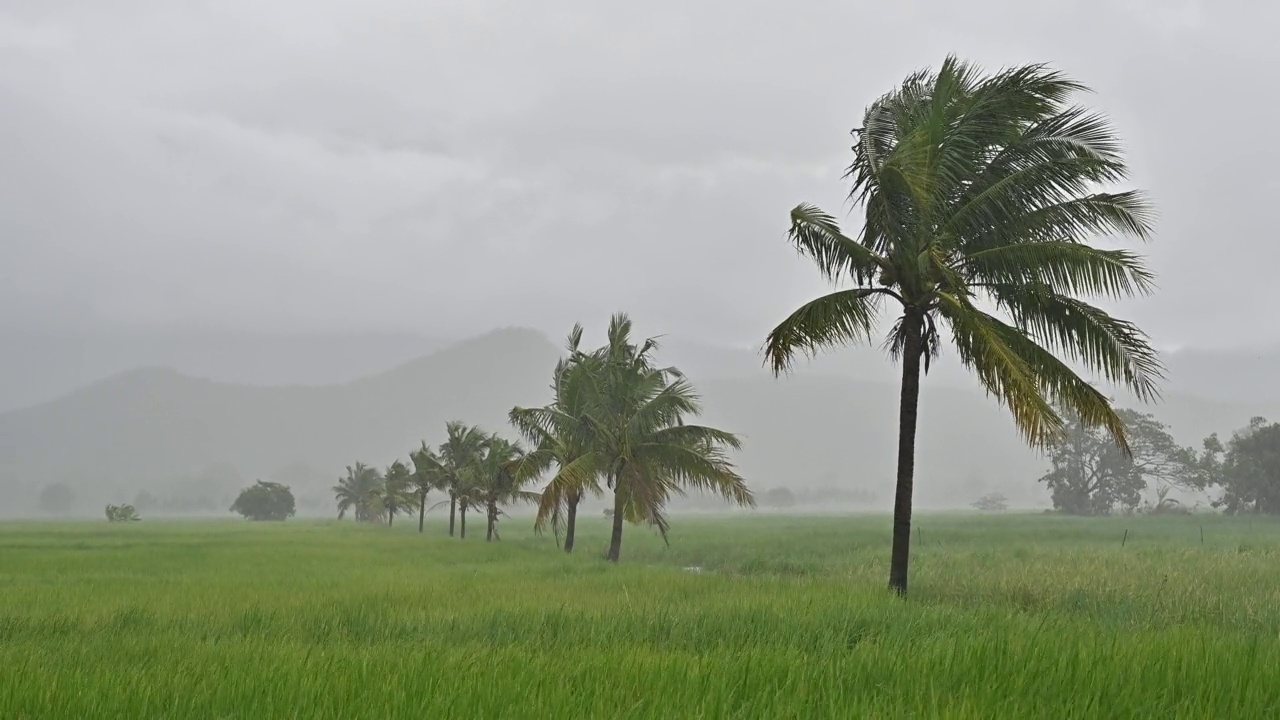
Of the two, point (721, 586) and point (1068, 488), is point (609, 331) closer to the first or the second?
point (721, 586)

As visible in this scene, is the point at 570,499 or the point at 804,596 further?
the point at 570,499

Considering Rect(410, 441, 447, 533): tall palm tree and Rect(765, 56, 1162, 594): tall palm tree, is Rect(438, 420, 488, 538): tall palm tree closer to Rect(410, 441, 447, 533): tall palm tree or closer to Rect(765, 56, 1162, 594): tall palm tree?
Rect(410, 441, 447, 533): tall palm tree

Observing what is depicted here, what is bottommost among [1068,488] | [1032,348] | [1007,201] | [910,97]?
[1068,488]

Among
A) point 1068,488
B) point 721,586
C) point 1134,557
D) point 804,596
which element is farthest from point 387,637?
point 1068,488

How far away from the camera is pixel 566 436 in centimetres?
2488

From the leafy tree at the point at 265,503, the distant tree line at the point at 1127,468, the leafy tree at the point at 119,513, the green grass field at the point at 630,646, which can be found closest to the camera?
the green grass field at the point at 630,646

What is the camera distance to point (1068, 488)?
3246 inches

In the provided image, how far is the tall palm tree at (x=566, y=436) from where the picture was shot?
22312 millimetres

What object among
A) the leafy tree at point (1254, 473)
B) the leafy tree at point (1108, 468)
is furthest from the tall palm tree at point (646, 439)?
the leafy tree at point (1108, 468)

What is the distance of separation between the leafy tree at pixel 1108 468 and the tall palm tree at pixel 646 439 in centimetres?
6988

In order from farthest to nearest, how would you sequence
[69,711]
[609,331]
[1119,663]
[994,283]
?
1. [609,331]
2. [994,283]
3. [1119,663]
4. [69,711]

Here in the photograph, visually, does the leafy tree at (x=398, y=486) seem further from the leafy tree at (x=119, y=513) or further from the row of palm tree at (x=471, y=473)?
the leafy tree at (x=119, y=513)

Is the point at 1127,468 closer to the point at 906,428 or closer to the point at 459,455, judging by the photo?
the point at 459,455

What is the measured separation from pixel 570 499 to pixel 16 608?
17.4 m
